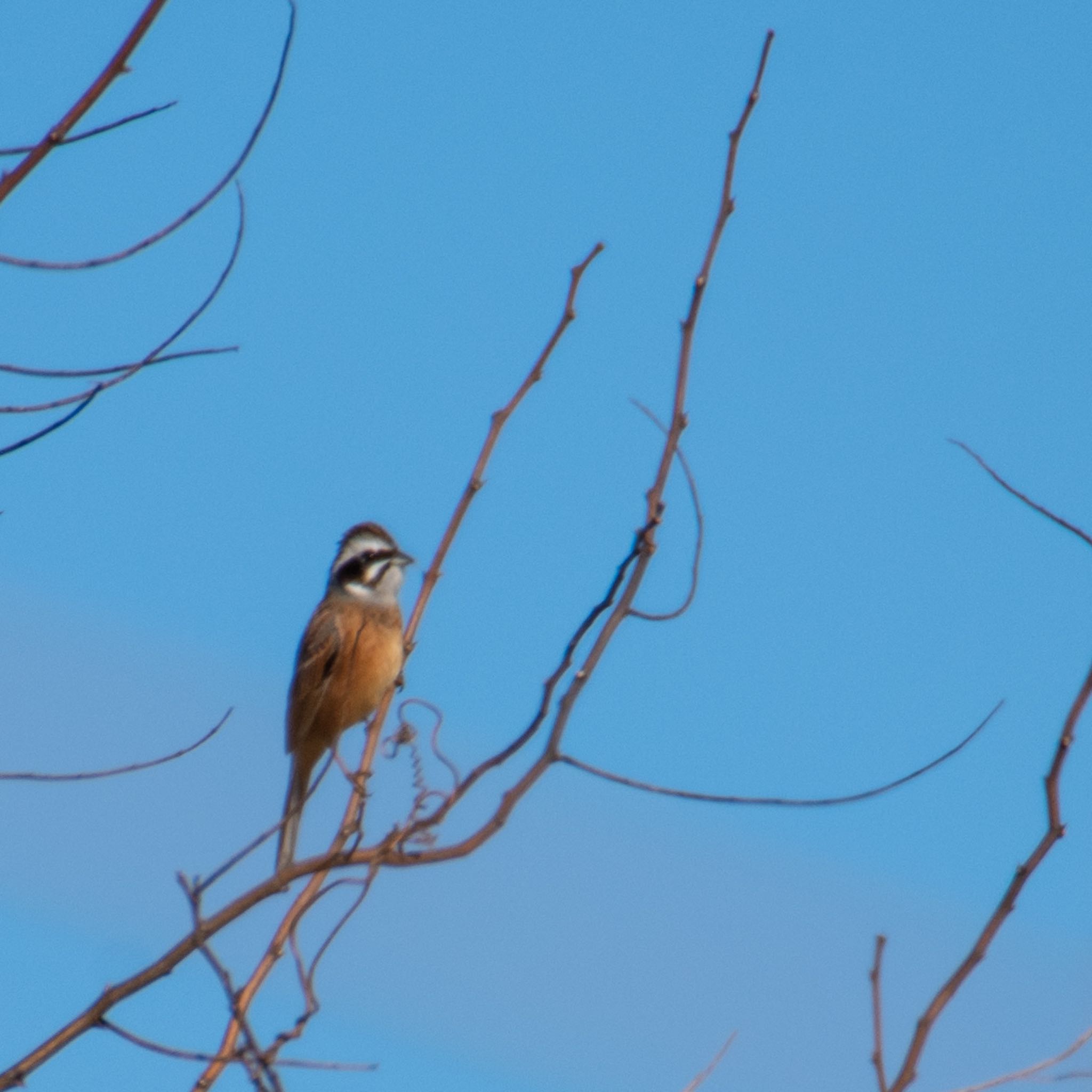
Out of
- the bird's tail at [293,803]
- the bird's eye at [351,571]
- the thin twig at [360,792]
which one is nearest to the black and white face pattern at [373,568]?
the bird's eye at [351,571]

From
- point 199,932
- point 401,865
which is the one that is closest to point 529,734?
point 401,865

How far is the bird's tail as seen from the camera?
7035 millimetres

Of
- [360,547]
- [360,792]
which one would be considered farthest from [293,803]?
[360,792]

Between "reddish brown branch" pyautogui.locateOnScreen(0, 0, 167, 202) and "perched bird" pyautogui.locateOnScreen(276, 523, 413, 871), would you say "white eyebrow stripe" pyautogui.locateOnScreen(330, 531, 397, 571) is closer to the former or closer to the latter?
"perched bird" pyautogui.locateOnScreen(276, 523, 413, 871)

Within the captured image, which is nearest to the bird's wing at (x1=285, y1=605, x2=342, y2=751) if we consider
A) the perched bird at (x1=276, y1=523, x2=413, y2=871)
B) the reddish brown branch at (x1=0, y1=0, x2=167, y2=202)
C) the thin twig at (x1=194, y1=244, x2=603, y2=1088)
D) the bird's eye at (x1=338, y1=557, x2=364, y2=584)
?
the perched bird at (x1=276, y1=523, x2=413, y2=871)

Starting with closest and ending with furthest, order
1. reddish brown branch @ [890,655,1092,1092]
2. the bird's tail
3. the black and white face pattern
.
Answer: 1. reddish brown branch @ [890,655,1092,1092]
2. the bird's tail
3. the black and white face pattern

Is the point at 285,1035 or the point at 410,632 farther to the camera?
the point at 410,632

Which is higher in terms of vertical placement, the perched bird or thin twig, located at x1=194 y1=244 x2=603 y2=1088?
the perched bird

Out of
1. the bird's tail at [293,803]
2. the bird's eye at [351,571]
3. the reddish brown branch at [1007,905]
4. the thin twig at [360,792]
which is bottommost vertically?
the reddish brown branch at [1007,905]

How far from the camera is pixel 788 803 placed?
2980mm

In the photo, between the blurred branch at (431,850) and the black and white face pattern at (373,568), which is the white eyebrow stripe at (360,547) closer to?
the black and white face pattern at (373,568)

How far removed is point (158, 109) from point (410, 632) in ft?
6.04

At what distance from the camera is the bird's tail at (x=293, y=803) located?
23.1 ft

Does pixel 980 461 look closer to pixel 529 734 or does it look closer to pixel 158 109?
pixel 529 734
